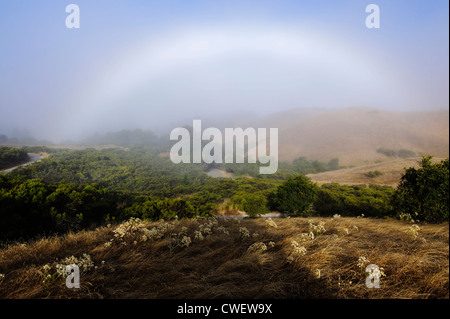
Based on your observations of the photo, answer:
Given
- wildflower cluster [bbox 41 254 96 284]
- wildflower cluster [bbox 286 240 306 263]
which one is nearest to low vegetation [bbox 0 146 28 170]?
A: wildflower cluster [bbox 41 254 96 284]

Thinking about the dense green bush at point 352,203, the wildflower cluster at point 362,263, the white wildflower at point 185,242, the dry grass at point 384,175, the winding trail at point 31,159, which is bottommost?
the dense green bush at point 352,203

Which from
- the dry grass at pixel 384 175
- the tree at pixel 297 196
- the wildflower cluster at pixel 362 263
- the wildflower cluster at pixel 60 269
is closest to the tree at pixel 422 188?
the wildflower cluster at pixel 362 263

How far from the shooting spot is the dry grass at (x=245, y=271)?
75.3 inches

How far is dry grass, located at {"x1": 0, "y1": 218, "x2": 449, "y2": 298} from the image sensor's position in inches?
75.3

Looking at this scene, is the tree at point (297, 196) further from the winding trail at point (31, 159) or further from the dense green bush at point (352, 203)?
the winding trail at point (31, 159)

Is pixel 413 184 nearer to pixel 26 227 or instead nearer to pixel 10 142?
pixel 26 227

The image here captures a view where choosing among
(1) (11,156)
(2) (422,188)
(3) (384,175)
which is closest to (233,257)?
(2) (422,188)

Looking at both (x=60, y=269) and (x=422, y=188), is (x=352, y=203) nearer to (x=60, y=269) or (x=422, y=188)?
(x=422, y=188)

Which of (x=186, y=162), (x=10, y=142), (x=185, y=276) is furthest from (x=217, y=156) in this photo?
(x=185, y=276)

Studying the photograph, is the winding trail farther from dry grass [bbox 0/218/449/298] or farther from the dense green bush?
the dense green bush

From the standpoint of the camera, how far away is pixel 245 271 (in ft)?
8.45

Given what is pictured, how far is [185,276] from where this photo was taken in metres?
2.43

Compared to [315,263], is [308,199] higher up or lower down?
lower down
